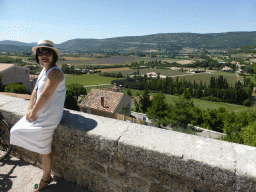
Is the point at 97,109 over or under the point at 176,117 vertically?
over

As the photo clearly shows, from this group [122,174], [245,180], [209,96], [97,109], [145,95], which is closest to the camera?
[245,180]

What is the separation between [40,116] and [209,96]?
83537 mm

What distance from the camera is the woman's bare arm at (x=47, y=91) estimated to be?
2139mm

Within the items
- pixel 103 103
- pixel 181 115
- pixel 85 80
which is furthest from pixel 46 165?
pixel 85 80

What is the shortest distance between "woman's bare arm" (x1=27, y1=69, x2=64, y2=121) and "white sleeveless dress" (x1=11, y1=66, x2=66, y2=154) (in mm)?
44

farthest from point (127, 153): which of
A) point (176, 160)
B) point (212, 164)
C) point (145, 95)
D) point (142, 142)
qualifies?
point (145, 95)

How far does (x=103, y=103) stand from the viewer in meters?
28.5

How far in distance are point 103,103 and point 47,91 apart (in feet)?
87.2

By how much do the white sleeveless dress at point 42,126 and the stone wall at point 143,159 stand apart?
0.60 ft

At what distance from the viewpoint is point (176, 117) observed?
33.3m

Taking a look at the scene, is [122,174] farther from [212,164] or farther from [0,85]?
[0,85]

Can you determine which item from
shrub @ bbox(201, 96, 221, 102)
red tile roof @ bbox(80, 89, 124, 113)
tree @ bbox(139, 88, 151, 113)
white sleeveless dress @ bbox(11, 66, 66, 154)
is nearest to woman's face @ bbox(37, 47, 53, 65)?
white sleeveless dress @ bbox(11, 66, 66, 154)

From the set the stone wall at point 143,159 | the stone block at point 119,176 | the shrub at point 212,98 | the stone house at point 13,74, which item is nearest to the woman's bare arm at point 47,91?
the stone wall at point 143,159

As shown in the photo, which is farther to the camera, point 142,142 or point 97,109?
point 97,109
